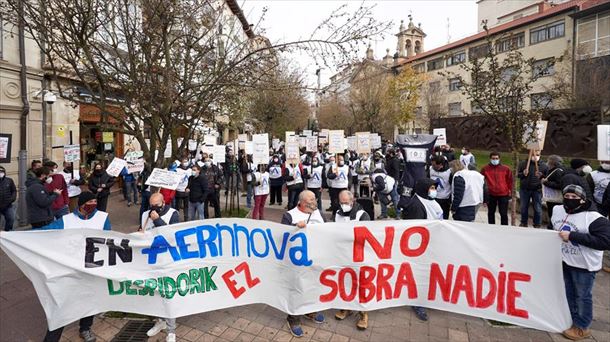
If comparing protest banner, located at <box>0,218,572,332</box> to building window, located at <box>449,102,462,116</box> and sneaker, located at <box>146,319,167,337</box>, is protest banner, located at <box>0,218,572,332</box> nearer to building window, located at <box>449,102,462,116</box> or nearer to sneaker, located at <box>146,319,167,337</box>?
sneaker, located at <box>146,319,167,337</box>

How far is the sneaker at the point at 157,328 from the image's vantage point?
4141 millimetres

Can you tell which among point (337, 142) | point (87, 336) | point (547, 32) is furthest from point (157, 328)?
point (547, 32)

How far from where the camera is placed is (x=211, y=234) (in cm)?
429

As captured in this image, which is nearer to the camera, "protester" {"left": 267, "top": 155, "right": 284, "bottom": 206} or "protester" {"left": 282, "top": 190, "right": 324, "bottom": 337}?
"protester" {"left": 282, "top": 190, "right": 324, "bottom": 337}

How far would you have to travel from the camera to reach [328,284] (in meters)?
4.25

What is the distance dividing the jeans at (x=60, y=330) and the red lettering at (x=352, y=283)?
2.87 m

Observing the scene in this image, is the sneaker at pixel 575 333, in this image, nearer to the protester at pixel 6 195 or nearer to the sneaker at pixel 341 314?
the sneaker at pixel 341 314

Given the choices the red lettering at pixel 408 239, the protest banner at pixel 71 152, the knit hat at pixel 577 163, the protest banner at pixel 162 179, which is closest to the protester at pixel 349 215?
the red lettering at pixel 408 239

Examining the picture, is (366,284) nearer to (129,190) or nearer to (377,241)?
(377,241)

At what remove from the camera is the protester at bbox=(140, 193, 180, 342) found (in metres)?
4.02

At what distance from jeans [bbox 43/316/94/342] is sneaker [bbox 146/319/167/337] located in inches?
25.1

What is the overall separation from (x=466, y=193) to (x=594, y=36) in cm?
3480

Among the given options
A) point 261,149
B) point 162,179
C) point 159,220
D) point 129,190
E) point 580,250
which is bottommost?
point 129,190

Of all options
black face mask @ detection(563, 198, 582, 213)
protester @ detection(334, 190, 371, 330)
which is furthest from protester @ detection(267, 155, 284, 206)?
black face mask @ detection(563, 198, 582, 213)
